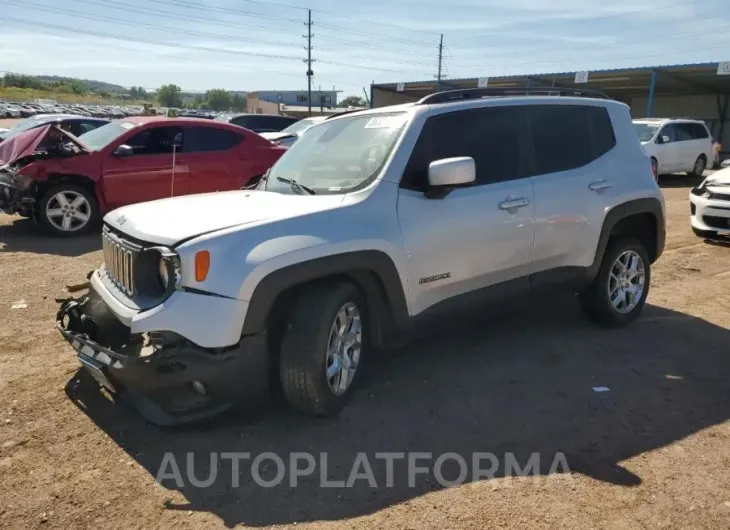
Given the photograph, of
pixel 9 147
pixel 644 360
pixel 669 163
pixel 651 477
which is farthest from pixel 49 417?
pixel 669 163

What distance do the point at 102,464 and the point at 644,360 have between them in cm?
372

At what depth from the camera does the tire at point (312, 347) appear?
3.32m

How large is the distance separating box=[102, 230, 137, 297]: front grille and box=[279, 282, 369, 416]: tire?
916 mm

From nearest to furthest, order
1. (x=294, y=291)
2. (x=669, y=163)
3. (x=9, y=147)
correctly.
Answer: (x=294, y=291)
(x=9, y=147)
(x=669, y=163)

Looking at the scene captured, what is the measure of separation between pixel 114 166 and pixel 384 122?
5.74 meters

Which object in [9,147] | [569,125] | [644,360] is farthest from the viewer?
[9,147]

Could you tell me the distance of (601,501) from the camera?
115 inches

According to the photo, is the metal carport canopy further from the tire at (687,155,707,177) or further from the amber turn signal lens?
the amber turn signal lens

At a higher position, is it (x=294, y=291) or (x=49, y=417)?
(x=294, y=291)

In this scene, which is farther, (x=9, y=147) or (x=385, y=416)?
(x=9, y=147)

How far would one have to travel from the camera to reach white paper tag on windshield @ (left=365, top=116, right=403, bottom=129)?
13.5 feet

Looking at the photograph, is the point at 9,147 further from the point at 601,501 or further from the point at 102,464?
the point at 601,501

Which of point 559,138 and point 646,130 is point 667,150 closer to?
point 646,130

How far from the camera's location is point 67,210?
848cm
